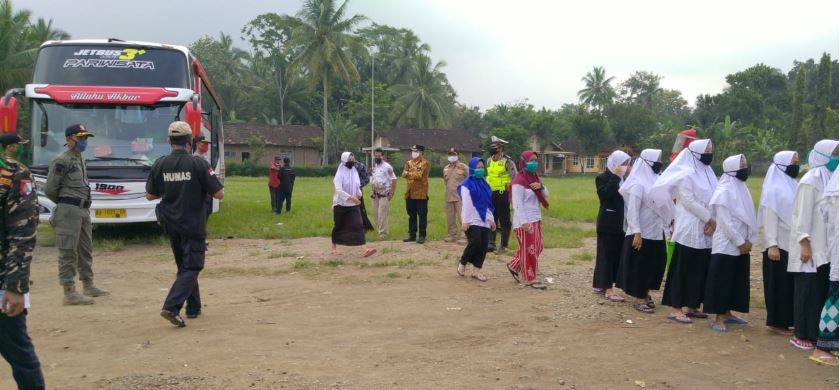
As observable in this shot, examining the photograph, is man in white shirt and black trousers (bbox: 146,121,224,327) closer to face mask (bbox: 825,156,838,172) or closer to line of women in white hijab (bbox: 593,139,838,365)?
line of women in white hijab (bbox: 593,139,838,365)

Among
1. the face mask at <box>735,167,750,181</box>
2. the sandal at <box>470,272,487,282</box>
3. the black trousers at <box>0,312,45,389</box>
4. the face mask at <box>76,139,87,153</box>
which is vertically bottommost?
the sandal at <box>470,272,487,282</box>

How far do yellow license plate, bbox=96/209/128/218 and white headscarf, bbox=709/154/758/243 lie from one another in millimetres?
8850

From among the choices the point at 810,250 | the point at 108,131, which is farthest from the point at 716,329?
the point at 108,131

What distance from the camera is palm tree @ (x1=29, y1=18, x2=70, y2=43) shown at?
126 ft

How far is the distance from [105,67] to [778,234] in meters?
10.2

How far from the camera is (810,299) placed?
5016 millimetres

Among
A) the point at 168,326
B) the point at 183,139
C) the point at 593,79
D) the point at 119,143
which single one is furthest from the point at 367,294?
the point at 593,79

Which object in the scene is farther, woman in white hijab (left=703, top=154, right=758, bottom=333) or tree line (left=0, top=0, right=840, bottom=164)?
tree line (left=0, top=0, right=840, bottom=164)

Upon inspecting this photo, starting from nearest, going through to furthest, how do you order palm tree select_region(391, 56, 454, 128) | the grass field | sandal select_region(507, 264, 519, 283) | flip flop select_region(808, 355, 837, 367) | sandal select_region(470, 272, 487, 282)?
flip flop select_region(808, 355, 837, 367) → sandal select_region(507, 264, 519, 283) → sandal select_region(470, 272, 487, 282) → the grass field → palm tree select_region(391, 56, 454, 128)

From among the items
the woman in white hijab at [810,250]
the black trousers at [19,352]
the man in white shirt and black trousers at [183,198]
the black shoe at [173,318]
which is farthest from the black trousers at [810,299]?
the black trousers at [19,352]

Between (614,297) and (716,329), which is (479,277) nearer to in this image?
(614,297)

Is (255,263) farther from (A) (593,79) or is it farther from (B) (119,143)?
(A) (593,79)

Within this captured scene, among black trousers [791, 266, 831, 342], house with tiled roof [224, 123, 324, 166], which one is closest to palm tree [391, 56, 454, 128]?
house with tiled roof [224, 123, 324, 166]

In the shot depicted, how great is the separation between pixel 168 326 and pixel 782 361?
16.9 ft
